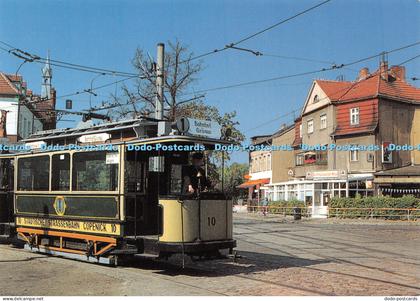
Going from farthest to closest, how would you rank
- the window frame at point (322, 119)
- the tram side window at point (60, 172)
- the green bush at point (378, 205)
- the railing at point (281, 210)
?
1. the window frame at point (322, 119)
2. the railing at point (281, 210)
3. the green bush at point (378, 205)
4. the tram side window at point (60, 172)

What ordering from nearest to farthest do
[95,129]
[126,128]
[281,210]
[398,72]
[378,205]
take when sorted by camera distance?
[126,128], [95,129], [378,205], [281,210], [398,72]

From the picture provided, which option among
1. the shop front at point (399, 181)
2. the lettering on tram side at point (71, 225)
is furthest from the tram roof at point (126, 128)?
the shop front at point (399, 181)

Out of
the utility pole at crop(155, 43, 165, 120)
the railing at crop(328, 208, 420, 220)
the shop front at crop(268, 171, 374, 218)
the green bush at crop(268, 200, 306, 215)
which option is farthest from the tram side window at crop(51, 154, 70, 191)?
the green bush at crop(268, 200, 306, 215)

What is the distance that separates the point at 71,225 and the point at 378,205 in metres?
26.3

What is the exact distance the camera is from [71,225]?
486 inches

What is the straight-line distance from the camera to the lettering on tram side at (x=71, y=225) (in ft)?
36.7

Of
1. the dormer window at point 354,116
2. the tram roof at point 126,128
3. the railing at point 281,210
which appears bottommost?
the railing at point 281,210

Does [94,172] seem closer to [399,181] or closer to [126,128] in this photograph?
[126,128]

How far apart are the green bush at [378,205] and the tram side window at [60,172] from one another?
25937 millimetres

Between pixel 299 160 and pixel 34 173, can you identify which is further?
pixel 299 160

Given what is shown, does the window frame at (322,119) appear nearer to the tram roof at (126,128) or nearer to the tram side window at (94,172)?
the tram roof at (126,128)

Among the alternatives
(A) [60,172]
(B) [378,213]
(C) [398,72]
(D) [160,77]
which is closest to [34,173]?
(A) [60,172]

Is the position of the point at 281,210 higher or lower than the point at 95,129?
lower

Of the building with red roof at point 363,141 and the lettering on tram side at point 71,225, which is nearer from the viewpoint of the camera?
the lettering on tram side at point 71,225
